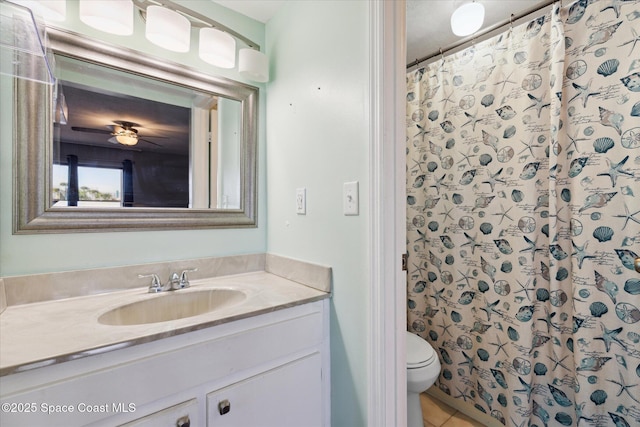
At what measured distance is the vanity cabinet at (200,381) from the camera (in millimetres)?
625

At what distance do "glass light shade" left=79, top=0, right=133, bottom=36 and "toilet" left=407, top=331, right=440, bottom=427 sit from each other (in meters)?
1.84

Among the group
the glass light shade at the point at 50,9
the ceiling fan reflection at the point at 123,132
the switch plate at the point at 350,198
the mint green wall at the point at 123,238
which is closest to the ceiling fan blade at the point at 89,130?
the ceiling fan reflection at the point at 123,132

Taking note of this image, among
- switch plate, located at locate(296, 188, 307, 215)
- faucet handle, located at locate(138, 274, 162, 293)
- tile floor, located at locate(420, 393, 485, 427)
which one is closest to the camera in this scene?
faucet handle, located at locate(138, 274, 162, 293)

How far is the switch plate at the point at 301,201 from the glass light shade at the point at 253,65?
0.60 meters

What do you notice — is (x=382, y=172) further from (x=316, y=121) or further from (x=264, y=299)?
(x=264, y=299)

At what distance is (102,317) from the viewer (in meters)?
0.90

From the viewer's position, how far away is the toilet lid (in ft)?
4.36

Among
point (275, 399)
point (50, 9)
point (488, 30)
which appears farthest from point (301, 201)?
point (488, 30)

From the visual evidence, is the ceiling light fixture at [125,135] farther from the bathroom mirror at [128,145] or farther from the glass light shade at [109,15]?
the glass light shade at [109,15]

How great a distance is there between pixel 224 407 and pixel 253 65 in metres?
1.37

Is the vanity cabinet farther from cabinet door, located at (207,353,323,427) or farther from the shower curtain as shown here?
the shower curtain

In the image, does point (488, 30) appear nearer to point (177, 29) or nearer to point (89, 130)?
point (177, 29)

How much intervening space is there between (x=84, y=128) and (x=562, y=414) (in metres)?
2.45

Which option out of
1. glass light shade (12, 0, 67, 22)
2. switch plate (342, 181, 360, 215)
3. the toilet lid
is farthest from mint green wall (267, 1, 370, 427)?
glass light shade (12, 0, 67, 22)
